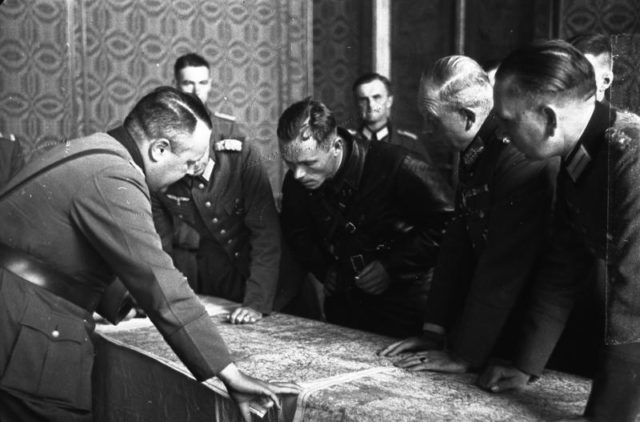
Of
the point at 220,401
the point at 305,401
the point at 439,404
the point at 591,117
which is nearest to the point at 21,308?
the point at 220,401

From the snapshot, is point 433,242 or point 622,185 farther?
point 433,242

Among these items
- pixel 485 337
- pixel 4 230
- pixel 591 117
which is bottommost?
pixel 485 337

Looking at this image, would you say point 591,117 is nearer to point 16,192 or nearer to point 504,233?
point 504,233

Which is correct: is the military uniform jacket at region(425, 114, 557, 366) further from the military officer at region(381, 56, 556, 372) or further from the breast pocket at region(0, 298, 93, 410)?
the breast pocket at region(0, 298, 93, 410)

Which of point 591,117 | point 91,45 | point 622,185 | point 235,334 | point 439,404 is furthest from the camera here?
point 91,45

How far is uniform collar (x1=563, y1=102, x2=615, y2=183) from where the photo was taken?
1860mm

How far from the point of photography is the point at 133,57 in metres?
5.36

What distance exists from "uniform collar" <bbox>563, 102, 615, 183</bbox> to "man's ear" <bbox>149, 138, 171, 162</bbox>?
111 centimetres

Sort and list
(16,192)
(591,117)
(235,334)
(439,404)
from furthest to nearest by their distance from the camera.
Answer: (235,334), (16,192), (439,404), (591,117)

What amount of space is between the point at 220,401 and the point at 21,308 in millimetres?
607

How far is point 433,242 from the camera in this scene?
3252 millimetres

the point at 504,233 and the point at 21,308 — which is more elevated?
the point at 504,233

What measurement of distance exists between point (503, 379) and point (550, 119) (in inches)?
29.8

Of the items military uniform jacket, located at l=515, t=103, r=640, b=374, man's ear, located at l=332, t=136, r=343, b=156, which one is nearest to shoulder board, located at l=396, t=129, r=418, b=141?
man's ear, located at l=332, t=136, r=343, b=156
